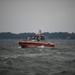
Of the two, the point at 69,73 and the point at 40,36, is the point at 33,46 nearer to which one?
the point at 40,36

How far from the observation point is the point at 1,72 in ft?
51.2

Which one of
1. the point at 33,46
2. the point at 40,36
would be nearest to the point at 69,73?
the point at 33,46

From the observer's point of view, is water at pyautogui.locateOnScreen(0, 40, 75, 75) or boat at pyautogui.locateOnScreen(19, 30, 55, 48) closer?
water at pyautogui.locateOnScreen(0, 40, 75, 75)

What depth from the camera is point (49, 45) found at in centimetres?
4628

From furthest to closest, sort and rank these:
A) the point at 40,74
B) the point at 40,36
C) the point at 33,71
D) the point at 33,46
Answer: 1. the point at 40,36
2. the point at 33,46
3. the point at 33,71
4. the point at 40,74

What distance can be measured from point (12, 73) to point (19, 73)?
53 cm

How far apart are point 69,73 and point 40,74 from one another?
2173mm

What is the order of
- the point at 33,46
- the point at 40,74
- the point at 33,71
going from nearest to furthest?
1. the point at 40,74
2. the point at 33,71
3. the point at 33,46

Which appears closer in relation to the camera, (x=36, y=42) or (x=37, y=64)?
(x=37, y=64)

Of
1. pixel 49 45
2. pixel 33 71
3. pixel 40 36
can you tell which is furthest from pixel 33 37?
pixel 33 71

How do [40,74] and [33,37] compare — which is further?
[33,37]

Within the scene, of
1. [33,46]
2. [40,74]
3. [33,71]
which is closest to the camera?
[40,74]

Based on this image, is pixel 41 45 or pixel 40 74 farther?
pixel 41 45

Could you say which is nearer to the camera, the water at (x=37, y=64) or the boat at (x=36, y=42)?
the water at (x=37, y=64)
